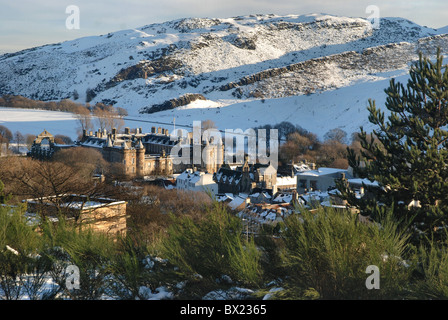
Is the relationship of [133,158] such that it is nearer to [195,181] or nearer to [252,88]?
[195,181]

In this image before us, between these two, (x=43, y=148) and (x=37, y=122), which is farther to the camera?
(x=37, y=122)

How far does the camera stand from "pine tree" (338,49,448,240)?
13.2 m

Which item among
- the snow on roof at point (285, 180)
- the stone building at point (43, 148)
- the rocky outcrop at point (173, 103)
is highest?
the rocky outcrop at point (173, 103)

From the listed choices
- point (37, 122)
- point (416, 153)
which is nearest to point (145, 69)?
point (37, 122)

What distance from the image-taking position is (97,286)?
7.08 meters

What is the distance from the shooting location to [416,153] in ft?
43.5

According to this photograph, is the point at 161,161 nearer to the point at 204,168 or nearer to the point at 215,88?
the point at 204,168

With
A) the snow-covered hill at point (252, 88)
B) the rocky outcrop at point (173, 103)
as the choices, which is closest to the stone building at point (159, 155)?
the snow-covered hill at point (252, 88)

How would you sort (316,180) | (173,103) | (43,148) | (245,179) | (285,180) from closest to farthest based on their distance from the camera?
(316,180) < (245,179) < (285,180) < (43,148) < (173,103)

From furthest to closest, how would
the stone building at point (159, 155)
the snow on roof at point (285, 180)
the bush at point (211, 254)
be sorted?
the stone building at point (159, 155) < the snow on roof at point (285, 180) < the bush at point (211, 254)

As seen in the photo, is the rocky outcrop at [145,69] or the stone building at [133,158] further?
the rocky outcrop at [145,69]

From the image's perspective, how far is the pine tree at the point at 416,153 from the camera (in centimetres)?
1322

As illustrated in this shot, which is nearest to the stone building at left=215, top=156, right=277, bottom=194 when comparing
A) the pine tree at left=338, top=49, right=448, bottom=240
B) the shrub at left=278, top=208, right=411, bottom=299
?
the pine tree at left=338, top=49, right=448, bottom=240

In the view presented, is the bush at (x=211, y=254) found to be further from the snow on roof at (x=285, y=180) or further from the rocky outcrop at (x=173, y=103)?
the rocky outcrop at (x=173, y=103)
